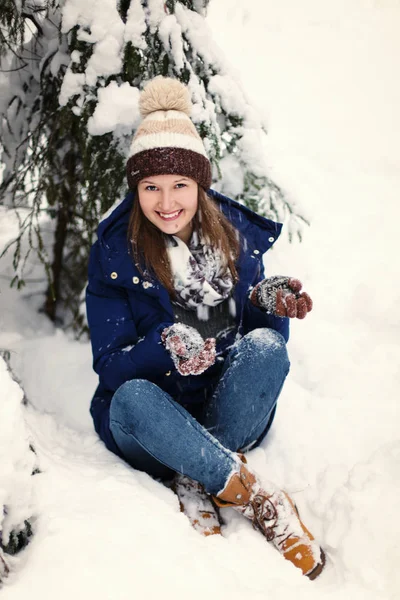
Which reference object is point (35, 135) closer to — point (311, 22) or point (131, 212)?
point (131, 212)

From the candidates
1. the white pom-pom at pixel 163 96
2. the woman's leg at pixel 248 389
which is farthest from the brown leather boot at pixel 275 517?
the white pom-pom at pixel 163 96

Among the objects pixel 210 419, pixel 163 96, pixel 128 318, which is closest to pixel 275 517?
pixel 210 419

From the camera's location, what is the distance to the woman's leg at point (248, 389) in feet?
6.88

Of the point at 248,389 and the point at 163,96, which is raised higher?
the point at 163,96

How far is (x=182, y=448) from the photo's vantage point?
1.91m

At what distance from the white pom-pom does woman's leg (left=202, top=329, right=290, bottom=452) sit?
107cm

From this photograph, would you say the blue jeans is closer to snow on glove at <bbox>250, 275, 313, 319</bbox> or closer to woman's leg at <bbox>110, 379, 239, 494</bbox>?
woman's leg at <bbox>110, 379, 239, 494</bbox>

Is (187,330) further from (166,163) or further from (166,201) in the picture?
(166,163)

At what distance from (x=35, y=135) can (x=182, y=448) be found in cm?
233

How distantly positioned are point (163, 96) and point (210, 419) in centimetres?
144

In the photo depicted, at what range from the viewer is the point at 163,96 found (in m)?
2.11

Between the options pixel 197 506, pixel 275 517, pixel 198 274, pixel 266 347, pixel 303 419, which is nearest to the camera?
pixel 275 517

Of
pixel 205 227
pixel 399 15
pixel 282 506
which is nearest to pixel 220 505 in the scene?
pixel 282 506

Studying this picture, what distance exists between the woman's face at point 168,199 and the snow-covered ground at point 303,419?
1.00 meters
